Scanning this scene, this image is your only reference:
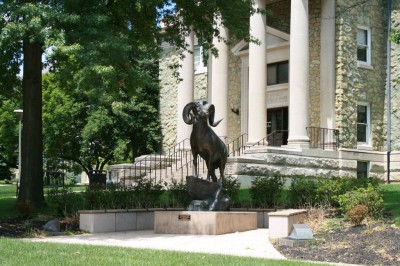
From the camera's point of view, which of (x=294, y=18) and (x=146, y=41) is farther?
(x=294, y=18)

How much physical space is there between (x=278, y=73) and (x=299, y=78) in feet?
16.5

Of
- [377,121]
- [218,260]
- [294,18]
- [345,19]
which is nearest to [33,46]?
[218,260]

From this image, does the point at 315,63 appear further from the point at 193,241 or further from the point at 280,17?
A: the point at 193,241

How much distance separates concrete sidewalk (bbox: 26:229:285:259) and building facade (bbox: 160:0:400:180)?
35.0 feet

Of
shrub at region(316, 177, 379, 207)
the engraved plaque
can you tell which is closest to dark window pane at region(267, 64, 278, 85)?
shrub at region(316, 177, 379, 207)

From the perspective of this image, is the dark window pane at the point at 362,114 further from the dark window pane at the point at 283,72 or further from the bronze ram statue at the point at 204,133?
the bronze ram statue at the point at 204,133

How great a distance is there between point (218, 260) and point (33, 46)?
34.6 feet

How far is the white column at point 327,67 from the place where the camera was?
27.2 metres

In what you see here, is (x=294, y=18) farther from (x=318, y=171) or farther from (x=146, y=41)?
(x=146, y=41)

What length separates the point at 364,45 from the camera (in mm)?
28578

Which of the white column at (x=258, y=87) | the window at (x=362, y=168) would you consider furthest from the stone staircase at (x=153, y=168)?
the window at (x=362, y=168)

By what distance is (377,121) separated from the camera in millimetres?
28750

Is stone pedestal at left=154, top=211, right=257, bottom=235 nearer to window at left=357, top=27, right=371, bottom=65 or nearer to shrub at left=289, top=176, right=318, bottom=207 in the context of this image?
shrub at left=289, top=176, right=318, bottom=207

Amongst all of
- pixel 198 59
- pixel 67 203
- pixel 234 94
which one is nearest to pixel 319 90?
pixel 234 94
